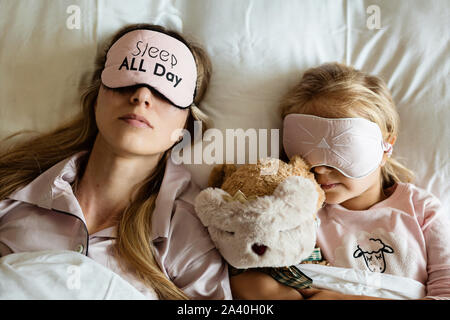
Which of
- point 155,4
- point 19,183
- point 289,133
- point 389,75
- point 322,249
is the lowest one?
point 322,249

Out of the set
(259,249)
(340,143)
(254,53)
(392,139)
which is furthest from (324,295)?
(254,53)

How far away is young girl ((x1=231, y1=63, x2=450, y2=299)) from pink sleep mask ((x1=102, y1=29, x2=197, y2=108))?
0.90 ft

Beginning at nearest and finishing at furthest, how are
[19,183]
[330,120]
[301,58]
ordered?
[330,120], [19,183], [301,58]

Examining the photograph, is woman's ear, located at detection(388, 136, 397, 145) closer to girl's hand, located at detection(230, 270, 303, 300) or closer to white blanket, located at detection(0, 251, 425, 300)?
white blanket, located at detection(0, 251, 425, 300)

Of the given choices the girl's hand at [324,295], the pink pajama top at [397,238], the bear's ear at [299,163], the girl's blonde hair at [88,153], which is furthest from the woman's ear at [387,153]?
the girl's blonde hair at [88,153]

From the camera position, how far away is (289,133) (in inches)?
41.0

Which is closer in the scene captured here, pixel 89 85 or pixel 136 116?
pixel 136 116

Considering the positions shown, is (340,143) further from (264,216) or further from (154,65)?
(154,65)

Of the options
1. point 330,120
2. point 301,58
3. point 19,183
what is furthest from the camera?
point 301,58

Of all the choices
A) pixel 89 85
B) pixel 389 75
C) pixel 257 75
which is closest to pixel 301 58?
pixel 257 75

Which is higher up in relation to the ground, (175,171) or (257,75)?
(257,75)

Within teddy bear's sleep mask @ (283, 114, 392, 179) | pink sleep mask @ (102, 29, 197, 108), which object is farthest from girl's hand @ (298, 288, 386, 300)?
pink sleep mask @ (102, 29, 197, 108)

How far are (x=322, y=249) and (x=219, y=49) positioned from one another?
63cm

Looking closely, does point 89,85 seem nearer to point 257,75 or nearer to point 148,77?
point 148,77
